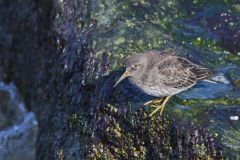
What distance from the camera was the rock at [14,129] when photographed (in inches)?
390

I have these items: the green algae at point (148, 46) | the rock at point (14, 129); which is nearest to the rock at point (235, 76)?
the green algae at point (148, 46)

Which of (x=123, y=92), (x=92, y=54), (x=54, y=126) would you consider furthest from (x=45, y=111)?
(x=123, y=92)

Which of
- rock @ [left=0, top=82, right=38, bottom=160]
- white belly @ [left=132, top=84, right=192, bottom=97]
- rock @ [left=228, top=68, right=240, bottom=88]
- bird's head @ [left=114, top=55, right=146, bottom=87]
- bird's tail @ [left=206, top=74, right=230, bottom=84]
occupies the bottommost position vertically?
rock @ [left=0, top=82, right=38, bottom=160]

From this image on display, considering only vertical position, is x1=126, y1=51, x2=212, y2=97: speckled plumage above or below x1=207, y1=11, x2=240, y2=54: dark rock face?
above

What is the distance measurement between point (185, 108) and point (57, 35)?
88.5 inches

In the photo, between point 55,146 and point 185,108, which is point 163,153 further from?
point 55,146

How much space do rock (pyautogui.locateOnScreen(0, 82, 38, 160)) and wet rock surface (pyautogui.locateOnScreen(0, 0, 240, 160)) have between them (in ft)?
1.94

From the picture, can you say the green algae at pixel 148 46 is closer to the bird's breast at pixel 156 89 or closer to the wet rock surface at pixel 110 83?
the wet rock surface at pixel 110 83

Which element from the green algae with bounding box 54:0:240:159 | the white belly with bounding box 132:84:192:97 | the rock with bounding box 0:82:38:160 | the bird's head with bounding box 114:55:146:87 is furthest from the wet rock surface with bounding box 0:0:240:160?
the rock with bounding box 0:82:38:160

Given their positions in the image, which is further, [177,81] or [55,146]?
[55,146]

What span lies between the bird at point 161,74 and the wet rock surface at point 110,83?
8.2 inches

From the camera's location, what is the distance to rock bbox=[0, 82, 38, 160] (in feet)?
32.5

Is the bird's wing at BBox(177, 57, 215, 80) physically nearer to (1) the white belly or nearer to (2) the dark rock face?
(1) the white belly

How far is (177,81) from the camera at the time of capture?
19.7 ft
